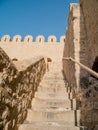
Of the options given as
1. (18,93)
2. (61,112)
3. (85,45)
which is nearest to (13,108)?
(18,93)

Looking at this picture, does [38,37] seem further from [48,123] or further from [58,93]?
[48,123]

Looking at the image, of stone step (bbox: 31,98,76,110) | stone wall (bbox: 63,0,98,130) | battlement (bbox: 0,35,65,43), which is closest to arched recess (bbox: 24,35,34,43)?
battlement (bbox: 0,35,65,43)

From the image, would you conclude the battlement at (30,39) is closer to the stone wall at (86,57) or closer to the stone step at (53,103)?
the stone wall at (86,57)

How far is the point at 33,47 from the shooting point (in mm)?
16250

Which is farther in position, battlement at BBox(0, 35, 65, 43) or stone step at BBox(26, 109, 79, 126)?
battlement at BBox(0, 35, 65, 43)

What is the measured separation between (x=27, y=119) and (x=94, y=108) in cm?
169

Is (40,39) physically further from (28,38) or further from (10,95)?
(10,95)

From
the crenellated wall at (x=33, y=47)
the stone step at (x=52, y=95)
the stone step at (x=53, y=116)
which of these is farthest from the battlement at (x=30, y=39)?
the stone step at (x=53, y=116)

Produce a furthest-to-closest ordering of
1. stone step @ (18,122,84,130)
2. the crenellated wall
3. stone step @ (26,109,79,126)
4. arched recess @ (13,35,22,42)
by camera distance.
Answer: arched recess @ (13,35,22,42), the crenellated wall, stone step @ (26,109,79,126), stone step @ (18,122,84,130)

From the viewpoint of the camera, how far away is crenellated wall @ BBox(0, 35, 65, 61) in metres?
16.0

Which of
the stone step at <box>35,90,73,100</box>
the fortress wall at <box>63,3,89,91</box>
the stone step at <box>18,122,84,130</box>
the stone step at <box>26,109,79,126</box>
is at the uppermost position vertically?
the fortress wall at <box>63,3,89,91</box>

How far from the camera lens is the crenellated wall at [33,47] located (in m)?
16.0

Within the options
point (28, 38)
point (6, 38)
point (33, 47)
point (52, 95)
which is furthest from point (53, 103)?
point (6, 38)

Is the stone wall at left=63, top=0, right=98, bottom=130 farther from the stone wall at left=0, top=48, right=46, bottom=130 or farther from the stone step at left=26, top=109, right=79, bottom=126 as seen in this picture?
the stone wall at left=0, top=48, right=46, bottom=130
